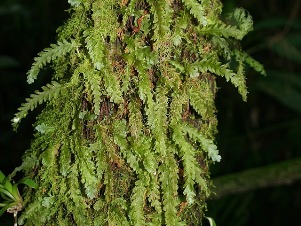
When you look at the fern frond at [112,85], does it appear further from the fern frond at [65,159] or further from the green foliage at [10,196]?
the green foliage at [10,196]

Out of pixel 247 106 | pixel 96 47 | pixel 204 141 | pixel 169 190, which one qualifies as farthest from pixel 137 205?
pixel 247 106

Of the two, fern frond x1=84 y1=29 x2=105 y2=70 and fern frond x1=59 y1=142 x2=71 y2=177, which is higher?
fern frond x1=84 y1=29 x2=105 y2=70

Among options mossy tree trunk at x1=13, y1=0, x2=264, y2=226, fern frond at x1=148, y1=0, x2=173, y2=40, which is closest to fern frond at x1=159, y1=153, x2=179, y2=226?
mossy tree trunk at x1=13, y1=0, x2=264, y2=226

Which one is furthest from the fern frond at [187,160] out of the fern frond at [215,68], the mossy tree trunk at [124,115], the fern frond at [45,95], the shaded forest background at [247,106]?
the shaded forest background at [247,106]

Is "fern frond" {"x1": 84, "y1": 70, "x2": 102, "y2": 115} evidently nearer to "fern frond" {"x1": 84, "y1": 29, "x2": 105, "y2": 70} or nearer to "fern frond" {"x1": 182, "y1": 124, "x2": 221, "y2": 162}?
"fern frond" {"x1": 84, "y1": 29, "x2": 105, "y2": 70}

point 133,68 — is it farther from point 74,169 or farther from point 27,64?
point 27,64

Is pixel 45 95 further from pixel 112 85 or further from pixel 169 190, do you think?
pixel 169 190
